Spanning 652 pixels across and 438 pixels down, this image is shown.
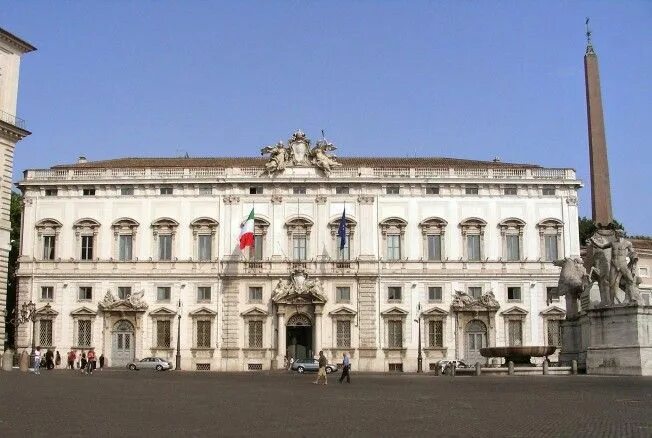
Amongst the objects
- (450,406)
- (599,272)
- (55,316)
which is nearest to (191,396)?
(450,406)

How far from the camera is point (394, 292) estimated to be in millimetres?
56000

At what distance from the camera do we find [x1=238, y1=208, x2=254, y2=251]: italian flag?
53812 mm

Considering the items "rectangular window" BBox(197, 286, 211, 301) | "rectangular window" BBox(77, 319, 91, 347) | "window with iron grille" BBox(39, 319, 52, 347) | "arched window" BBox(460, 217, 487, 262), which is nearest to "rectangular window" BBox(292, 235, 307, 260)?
"rectangular window" BBox(197, 286, 211, 301)

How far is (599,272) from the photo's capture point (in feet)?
97.7

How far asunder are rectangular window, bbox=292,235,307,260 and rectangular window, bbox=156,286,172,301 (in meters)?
8.71

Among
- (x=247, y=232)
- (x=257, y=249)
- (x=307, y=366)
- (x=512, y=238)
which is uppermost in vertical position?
(x=247, y=232)

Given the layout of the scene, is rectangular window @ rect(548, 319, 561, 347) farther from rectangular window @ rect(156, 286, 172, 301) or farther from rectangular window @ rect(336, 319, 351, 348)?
rectangular window @ rect(156, 286, 172, 301)

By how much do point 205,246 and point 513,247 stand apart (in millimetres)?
20765

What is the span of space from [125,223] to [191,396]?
3718 centimetres

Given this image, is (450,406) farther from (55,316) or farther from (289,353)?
(55,316)

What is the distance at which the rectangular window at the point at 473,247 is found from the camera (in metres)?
56.5

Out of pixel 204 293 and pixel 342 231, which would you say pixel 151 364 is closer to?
pixel 204 293

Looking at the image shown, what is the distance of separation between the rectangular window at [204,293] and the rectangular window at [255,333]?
3.38 meters

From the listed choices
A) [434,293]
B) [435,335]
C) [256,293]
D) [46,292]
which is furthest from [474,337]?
[46,292]
